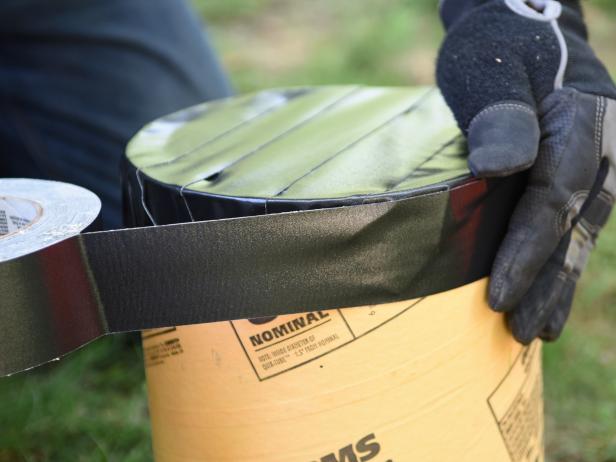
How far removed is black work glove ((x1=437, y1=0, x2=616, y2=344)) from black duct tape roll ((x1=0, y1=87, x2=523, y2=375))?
0.14ft

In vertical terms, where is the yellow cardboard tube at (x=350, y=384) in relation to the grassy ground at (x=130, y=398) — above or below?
above

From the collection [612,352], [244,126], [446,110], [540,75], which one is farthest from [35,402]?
[612,352]

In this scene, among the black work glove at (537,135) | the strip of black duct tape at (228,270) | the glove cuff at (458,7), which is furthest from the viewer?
the glove cuff at (458,7)

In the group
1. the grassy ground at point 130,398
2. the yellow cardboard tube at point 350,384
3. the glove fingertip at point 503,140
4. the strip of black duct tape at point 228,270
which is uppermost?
the glove fingertip at point 503,140

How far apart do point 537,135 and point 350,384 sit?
404 millimetres

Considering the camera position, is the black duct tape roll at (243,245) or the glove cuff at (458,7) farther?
the glove cuff at (458,7)

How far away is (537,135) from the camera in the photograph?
962mm

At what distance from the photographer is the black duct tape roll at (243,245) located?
877mm

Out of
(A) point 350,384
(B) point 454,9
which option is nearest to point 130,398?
(A) point 350,384

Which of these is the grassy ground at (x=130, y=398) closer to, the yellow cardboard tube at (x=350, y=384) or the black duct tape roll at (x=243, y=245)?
the yellow cardboard tube at (x=350, y=384)

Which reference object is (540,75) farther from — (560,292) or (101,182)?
(101,182)

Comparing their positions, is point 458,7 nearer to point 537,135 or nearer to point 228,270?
point 537,135

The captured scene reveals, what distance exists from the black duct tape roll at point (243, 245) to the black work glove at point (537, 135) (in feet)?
0.14

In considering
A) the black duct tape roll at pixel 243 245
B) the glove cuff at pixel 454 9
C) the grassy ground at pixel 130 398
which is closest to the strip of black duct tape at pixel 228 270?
the black duct tape roll at pixel 243 245
